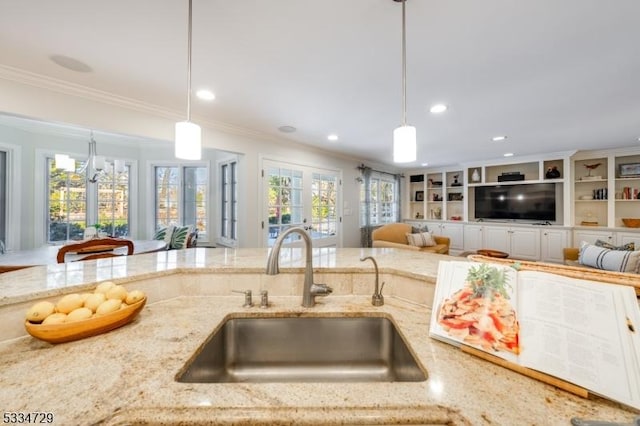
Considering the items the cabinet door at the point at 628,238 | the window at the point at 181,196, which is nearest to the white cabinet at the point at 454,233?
the cabinet door at the point at 628,238

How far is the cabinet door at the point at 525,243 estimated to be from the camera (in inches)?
198

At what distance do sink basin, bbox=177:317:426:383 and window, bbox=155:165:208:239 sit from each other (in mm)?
3945

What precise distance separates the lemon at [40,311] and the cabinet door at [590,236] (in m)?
6.74

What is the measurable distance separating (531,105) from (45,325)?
3683 millimetres

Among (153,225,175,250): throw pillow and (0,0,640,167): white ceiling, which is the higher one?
(0,0,640,167): white ceiling

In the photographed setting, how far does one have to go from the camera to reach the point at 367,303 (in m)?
1.14

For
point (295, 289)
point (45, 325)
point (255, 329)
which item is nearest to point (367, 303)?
point (295, 289)

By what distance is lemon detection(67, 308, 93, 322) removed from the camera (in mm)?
806

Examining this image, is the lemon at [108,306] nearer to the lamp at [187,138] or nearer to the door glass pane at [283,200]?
the lamp at [187,138]

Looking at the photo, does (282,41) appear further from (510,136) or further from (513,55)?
(510,136)

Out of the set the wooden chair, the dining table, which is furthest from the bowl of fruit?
the dining table

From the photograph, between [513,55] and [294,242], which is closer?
[513,55]

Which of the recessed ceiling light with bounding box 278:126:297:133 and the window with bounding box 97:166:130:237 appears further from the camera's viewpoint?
the window with bounding box 97:166:130:237

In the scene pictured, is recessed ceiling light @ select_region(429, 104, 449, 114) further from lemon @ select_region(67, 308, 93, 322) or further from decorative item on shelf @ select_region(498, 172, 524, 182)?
decorative item on shelf @ select_region(498, 172, 524, 182)
